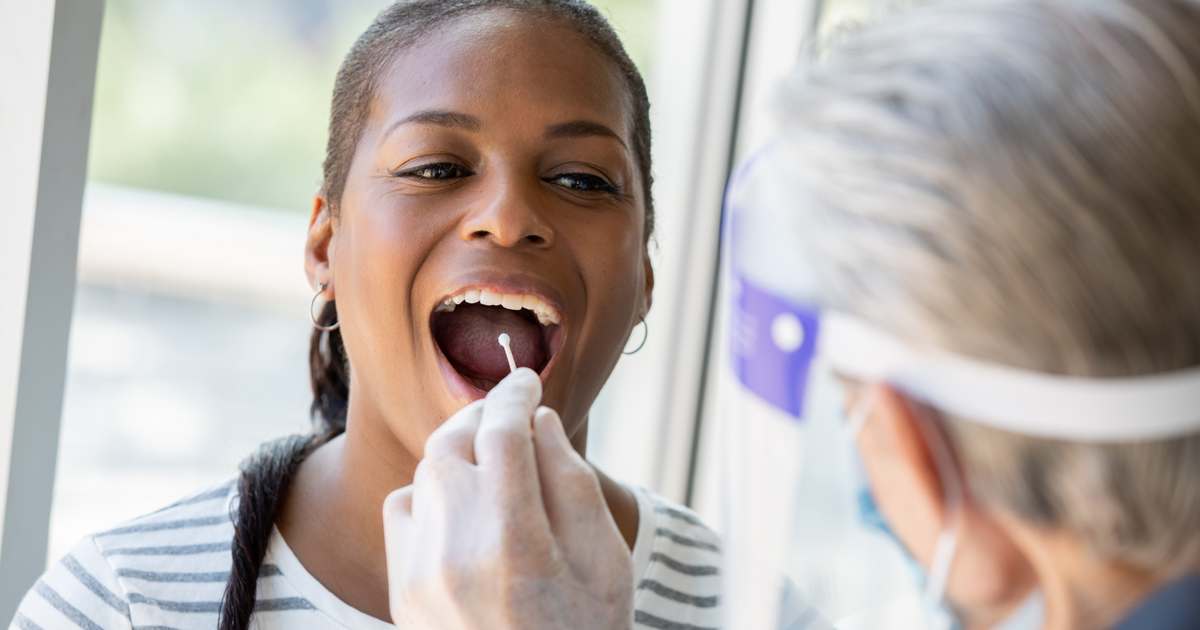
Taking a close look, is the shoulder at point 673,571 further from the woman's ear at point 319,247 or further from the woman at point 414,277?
the woman's ear at point 319,247

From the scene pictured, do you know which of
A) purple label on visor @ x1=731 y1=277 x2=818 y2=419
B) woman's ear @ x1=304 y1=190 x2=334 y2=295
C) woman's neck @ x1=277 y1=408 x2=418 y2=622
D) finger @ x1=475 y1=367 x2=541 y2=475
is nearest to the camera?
purple label on visor @ x1=731 y1=277 x2=818 y2=419

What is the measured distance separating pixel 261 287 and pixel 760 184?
2630mm

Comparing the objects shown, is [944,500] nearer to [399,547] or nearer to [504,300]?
[399,547]

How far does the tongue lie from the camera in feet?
4.53

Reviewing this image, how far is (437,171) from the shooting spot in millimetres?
1194

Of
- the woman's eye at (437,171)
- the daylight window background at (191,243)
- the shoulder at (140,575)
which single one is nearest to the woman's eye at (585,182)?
the woman's eye at (437,171)

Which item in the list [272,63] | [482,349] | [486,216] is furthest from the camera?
[272,63]

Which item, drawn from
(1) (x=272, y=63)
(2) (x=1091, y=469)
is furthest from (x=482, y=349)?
(1) (x=272, y=63)

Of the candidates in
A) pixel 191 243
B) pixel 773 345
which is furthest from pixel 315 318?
pixel 191 243

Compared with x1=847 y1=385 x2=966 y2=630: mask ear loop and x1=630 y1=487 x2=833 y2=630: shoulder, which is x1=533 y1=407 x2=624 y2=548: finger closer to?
x1=847 y1=385 x2=966 y2=630: mask ear loop

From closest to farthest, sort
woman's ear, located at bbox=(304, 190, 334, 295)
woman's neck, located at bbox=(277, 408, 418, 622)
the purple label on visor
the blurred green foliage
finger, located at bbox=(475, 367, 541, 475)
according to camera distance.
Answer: the purple label on visor, finger, located at bbox=(475, 367, 541, 475), woman's neck, located at bbox=(277, 408, 418, 622), woman's ear, located at bbox=(304, 190, 334, 295), the blurred green foliage

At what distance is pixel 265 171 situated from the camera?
2791 millimetres

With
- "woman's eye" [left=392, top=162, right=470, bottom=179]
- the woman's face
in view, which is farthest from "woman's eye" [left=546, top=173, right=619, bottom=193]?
"woman's eye" [left=392, top=162, right=470, bottom=179]

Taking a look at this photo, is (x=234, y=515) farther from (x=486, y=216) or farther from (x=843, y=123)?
(x=843, y=123)
